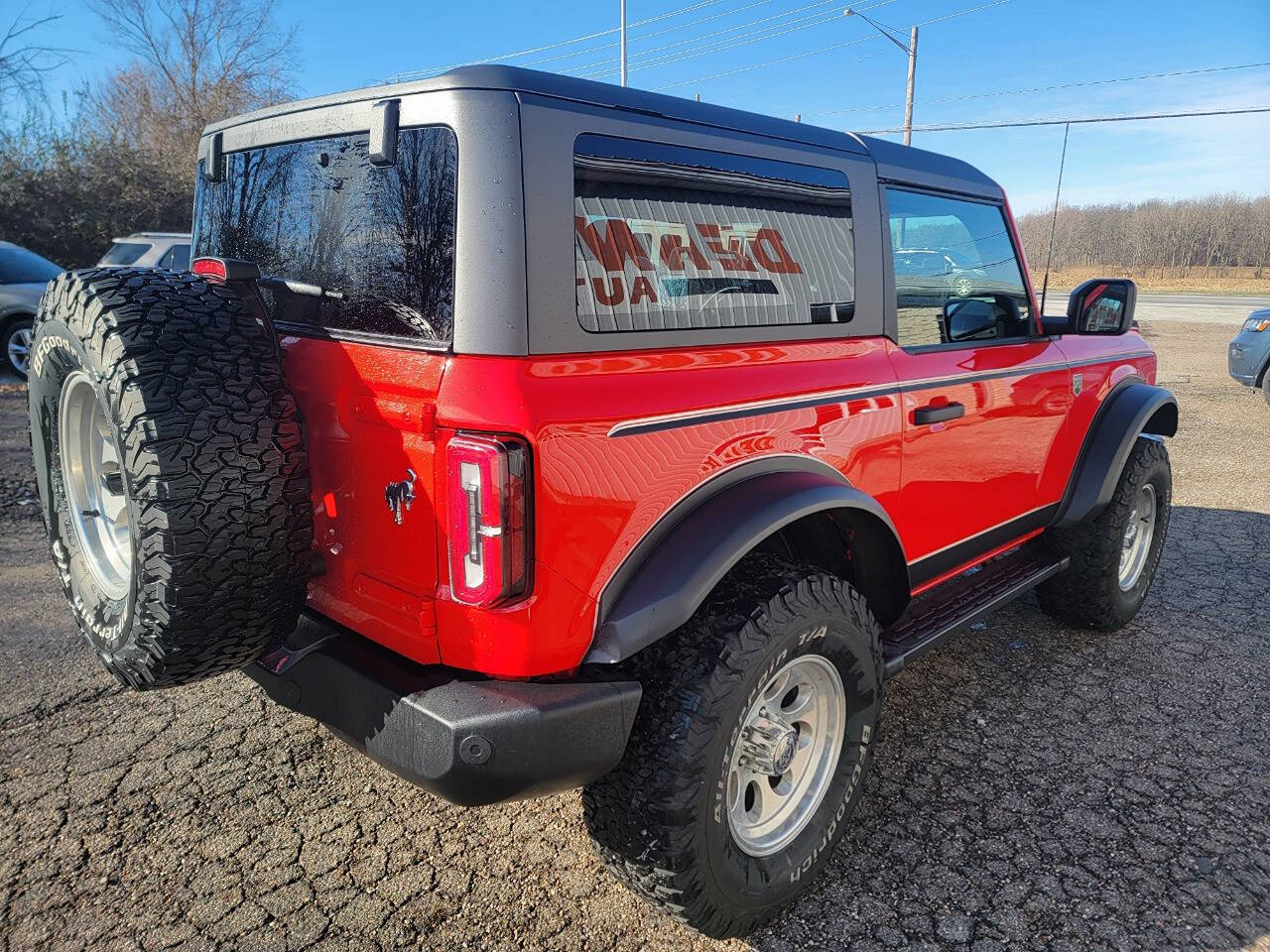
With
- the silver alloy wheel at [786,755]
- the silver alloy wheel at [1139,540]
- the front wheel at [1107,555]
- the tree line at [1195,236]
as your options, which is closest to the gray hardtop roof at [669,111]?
the silver alloy wheel at [786,755]

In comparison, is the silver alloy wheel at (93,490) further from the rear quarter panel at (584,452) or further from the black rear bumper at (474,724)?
the rear quarter panel at (584,452)

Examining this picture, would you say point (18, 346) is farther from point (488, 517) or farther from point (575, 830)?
point (488, 517)

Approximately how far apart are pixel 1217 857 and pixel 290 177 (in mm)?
3382

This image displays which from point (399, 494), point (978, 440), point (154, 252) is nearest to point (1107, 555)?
point (978, 440)

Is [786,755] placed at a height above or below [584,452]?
below

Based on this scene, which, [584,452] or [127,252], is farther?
[127,252]

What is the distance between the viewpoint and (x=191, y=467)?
1771mm

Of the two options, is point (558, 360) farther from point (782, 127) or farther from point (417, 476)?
point (782, 127)

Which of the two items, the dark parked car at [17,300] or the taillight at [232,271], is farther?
the dark parked car at [17,300]

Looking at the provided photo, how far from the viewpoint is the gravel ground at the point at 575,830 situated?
7.38 ft

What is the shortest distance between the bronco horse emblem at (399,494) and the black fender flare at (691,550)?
0.49m

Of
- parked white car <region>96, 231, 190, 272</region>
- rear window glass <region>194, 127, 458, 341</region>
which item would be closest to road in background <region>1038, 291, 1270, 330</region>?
parked white car <region>96, 231, 190, 272</region>

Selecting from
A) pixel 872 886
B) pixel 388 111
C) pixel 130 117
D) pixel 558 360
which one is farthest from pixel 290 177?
pixel 130 117

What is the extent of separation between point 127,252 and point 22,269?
1117mm
